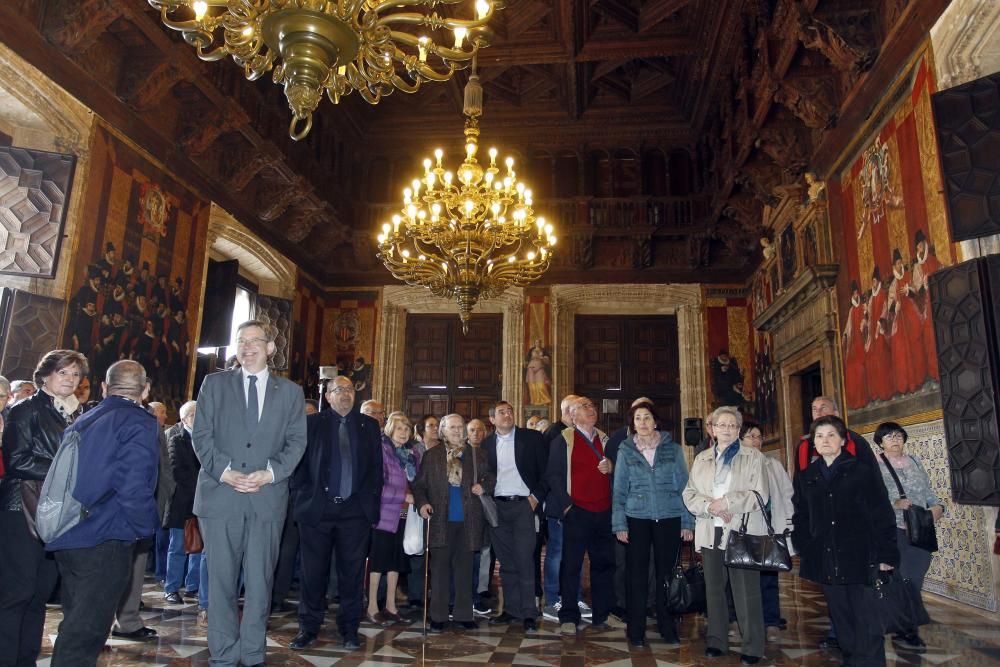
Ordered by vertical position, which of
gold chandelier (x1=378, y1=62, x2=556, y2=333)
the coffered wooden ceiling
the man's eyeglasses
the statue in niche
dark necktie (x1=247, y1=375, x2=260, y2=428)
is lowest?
dark necktie (x1=247, y1=375, x2=260, y2=428)

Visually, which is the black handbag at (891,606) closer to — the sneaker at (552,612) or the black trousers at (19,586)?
the sneaker at (552,612)

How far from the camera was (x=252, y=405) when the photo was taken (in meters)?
3.52

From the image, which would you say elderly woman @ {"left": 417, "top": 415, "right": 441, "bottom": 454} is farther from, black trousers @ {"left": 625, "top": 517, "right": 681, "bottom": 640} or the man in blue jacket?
the man in blue jacket

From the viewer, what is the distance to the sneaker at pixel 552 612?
17.1 feet

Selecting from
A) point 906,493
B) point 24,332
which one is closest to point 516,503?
point 906,493

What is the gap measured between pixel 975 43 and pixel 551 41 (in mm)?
7593

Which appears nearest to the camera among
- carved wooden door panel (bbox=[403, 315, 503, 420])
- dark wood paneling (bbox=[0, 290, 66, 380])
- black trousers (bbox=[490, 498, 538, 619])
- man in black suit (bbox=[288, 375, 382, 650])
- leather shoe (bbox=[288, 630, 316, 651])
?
leather shoe (bbox=[288, 630, 316, 651])

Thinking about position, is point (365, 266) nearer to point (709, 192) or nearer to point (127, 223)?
point (127, 223)

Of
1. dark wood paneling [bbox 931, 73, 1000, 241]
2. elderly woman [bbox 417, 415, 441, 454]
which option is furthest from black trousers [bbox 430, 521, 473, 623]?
dark wood paneling [bbox 931, 73, 1000, 241]

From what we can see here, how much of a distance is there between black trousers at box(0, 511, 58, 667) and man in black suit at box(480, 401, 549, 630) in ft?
9.34

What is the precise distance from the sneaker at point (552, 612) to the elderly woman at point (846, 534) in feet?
6.77

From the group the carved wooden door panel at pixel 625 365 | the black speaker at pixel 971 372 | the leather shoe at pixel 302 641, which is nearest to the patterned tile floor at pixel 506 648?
the leather shoe at pixel 302 641

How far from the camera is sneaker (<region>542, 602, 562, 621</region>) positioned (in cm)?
520

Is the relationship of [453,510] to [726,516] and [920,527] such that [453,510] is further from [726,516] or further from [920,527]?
[920,527]
